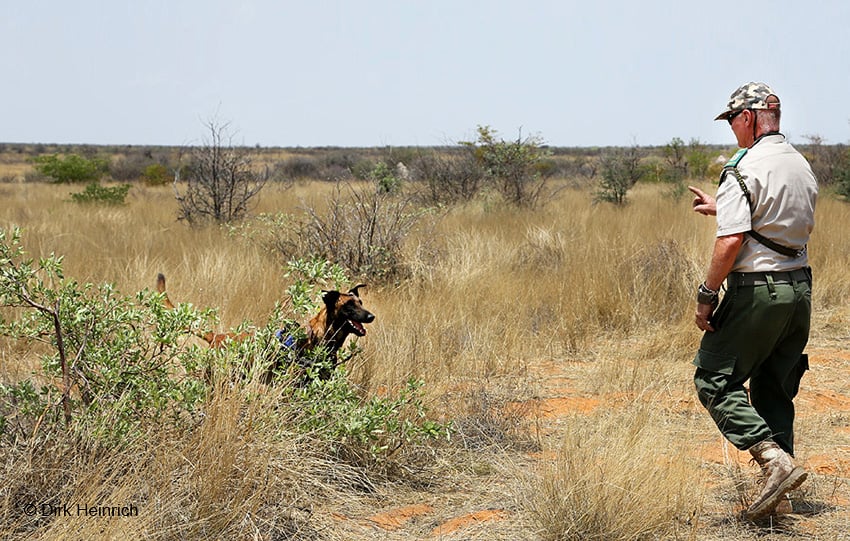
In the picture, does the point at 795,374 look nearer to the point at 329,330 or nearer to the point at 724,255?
the point at 724,255

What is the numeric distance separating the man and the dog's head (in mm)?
1877

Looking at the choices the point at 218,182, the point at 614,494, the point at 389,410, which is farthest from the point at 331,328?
the point at 218,182

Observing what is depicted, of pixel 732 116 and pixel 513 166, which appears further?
pixel 513 166

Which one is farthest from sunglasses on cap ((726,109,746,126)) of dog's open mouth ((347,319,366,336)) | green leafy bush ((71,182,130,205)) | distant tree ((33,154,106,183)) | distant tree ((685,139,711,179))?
distant tree ((33,154,106,183))

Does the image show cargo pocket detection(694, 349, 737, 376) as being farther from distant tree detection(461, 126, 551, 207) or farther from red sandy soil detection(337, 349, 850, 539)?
distant tree detection(461, 126, 551, 207)

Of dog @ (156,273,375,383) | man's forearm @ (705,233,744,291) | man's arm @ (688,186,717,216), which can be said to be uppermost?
man's arm @ (688,186,717,216)

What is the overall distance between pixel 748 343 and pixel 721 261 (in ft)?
1.23

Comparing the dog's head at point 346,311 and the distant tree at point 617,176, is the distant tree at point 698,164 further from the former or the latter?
the dog's head at point 346,311

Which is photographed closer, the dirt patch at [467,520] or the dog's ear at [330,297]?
the dirt patch at [467,520]

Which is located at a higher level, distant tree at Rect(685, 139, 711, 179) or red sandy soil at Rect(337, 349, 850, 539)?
distant tree at Rect(685, 139, 711, 179)

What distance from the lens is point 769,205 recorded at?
3.52m

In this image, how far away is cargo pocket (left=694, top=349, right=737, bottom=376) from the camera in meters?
3.61

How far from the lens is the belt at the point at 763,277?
356 centimetres

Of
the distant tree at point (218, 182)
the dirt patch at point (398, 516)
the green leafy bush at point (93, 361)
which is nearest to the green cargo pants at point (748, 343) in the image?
the dirt patch at point (398, 516)
